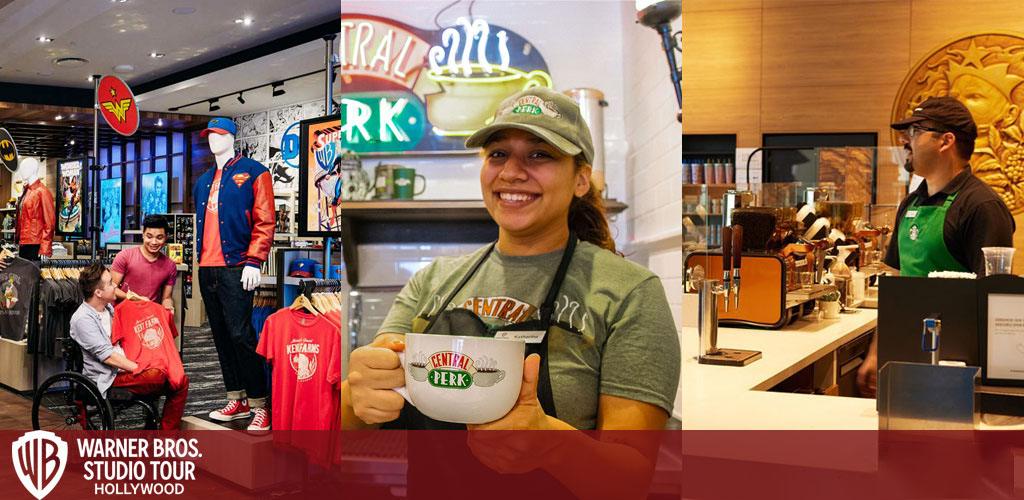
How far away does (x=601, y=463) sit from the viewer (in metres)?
1.10

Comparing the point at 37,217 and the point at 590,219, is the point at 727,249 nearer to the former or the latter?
the point at 590,219

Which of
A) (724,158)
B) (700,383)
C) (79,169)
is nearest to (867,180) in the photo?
(724,158)

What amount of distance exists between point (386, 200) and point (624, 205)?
1.16ft

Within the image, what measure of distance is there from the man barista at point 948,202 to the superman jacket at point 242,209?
2784mm

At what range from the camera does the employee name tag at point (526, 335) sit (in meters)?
1.11

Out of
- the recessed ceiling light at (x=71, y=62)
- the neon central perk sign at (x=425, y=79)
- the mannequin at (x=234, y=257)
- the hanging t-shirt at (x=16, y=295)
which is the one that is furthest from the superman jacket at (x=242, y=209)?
the neon central perk sign at (x=425, y=79)

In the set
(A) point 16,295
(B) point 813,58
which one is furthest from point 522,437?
(B) point 813,58

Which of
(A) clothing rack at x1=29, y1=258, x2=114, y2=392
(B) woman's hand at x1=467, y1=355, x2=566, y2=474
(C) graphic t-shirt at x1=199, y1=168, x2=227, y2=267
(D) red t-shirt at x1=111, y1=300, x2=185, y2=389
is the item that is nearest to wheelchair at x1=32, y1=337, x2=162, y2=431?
(D) red t-shirt at x1=111, y1=300, x2=185, y2=389

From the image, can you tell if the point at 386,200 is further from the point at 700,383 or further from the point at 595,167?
the point at 700,383

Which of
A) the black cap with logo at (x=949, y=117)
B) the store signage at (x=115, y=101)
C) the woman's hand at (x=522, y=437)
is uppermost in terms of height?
the store signage at (x=115, y=101)

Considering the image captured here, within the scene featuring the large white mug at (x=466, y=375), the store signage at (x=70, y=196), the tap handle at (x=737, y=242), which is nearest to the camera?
the large white mug at (x=466, y=375)

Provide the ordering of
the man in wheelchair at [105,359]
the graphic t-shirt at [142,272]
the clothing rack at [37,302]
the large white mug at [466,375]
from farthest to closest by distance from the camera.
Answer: the clothing rack at [37,302]
the graphic t-shirt at [142,272]
the man in wheelchair at [105,359]
the large white mug at [466,375]

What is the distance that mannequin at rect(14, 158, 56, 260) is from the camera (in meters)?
4.66

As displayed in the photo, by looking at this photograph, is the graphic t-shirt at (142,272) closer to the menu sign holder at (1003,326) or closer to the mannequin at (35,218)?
the mannequin at (35,218)
